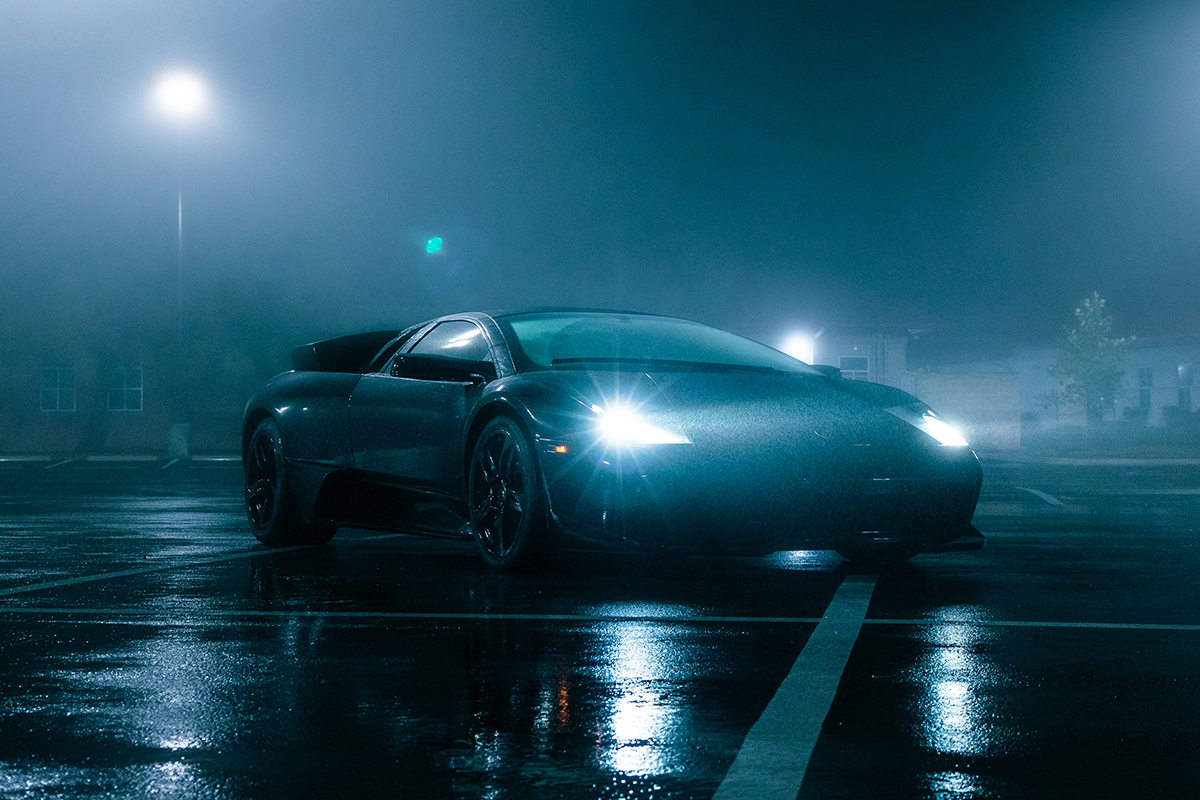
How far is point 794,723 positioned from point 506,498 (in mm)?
3640

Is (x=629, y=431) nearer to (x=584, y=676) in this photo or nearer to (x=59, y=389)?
(x=584, y=676)

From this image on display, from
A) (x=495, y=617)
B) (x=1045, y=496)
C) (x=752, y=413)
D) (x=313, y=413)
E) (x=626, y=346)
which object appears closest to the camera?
(x=495, y=617)

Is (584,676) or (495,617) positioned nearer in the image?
(584,676)

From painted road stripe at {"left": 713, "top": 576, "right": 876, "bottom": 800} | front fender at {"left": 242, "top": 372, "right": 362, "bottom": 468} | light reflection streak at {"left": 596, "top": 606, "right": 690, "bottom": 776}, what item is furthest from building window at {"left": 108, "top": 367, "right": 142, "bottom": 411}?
painted road stripe at {"left": 713, "top": 576, "right": 876, "bottom": 800}

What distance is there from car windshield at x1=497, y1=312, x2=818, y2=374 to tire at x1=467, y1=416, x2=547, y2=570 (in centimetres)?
49

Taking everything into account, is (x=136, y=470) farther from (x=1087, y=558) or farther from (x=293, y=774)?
(x=293, y=774)

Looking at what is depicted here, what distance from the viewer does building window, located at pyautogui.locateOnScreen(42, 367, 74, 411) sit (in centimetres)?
4316

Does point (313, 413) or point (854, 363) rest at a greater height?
point (854, 363)

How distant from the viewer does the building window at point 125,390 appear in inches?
1704

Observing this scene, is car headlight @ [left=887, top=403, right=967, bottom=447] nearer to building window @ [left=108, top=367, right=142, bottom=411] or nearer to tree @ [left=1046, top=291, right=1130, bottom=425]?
building window @ [left=108, top=367, right=142, bottom=411]

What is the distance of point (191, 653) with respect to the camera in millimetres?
5074

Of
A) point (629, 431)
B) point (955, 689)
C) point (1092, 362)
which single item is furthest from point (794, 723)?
point (1092, 362)

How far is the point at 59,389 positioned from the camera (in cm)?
4319

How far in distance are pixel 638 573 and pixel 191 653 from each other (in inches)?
118
